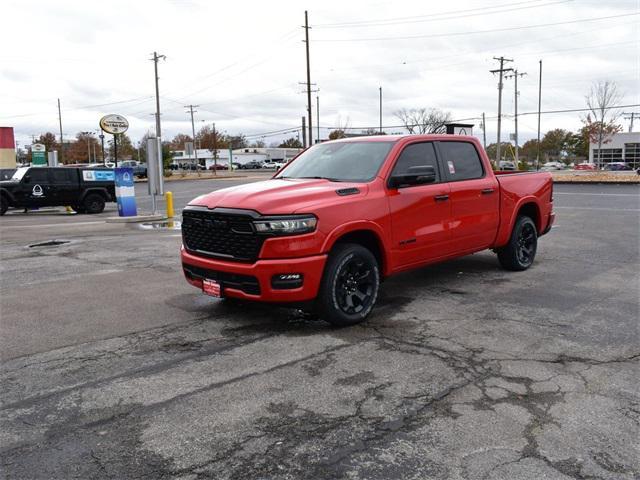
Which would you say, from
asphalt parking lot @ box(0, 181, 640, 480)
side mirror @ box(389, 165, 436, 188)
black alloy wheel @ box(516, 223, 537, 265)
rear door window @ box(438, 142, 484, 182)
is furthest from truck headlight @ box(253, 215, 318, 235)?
black alloy wheel @ box(516, 223, 537, 265)

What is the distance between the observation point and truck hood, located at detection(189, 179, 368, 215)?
5410 mm

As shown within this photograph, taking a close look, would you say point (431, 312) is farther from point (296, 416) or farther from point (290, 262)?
point (296, 416)

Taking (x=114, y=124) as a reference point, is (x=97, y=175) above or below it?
below

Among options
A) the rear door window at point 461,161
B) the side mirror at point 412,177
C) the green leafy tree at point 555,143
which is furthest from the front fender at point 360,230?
the green leafy tree at point 555,143

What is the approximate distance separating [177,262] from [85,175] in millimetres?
13216

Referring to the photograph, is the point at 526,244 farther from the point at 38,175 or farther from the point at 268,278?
the point at 38,175

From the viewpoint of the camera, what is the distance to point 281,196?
18.3 feet

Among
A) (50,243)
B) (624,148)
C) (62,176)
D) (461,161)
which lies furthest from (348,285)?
(624,148)

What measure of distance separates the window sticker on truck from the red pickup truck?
52.9 feet

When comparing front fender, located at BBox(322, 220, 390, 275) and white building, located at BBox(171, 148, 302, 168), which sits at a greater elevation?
white building, located at BBox(171, 148, 302, 168)

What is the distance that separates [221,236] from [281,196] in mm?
707

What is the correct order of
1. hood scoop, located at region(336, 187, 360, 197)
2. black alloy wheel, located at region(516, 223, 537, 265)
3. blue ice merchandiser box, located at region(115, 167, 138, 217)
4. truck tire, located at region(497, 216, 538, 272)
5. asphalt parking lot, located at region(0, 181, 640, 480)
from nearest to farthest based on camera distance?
asphalt parking lot, located at region(0, 181, 640, 480), hood scoop, located at region(336, 187, 360, 197), truck tire, located at region(497, 216, 538, 272), black alloy wheel, located at region(516, 223, 537, 265), blue ice merchandiser box, located at region(115, 167, 138, 217)

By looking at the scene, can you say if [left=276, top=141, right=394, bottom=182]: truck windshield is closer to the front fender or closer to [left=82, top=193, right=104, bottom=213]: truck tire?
the front fender

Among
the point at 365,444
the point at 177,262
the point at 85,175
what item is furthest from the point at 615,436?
the point at 85,175
